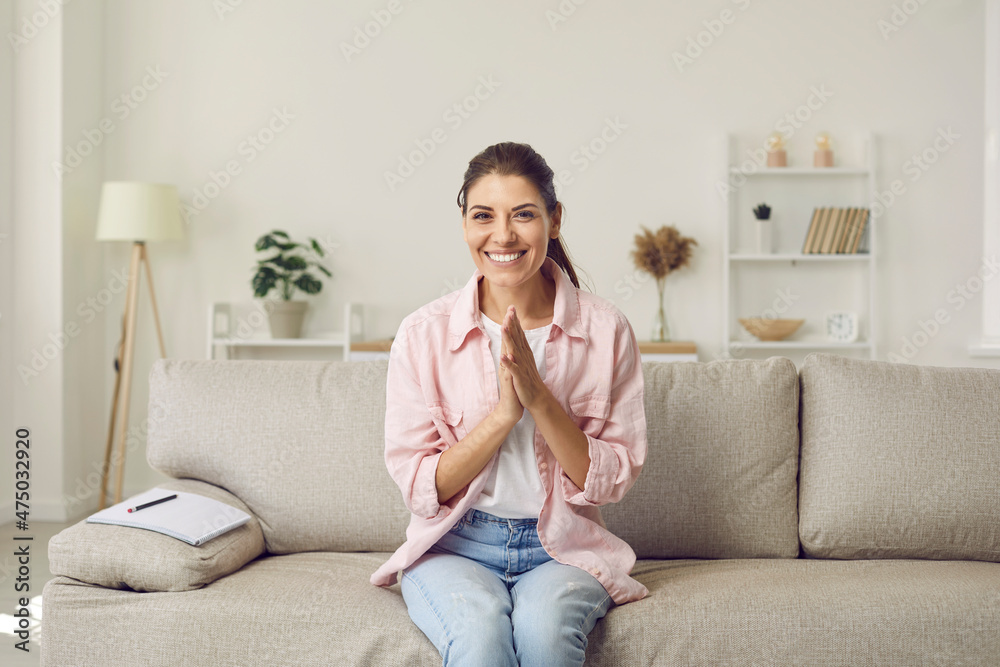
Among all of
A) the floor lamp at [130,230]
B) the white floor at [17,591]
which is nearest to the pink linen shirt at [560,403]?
the white floor at [17,591]

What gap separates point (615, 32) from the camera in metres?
3.98

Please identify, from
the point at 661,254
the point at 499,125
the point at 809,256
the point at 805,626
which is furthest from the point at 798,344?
the point at 805,626

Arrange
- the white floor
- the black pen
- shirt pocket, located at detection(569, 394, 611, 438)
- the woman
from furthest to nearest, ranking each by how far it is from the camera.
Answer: the white floor
the black pen
shirt pocket, located at detection(569, 394, 611, 438)
the woman

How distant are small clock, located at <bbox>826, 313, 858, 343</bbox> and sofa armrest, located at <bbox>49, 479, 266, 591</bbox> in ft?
10.3

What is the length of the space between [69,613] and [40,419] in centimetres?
260

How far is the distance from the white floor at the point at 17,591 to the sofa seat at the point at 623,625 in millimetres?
842

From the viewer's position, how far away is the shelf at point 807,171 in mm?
3787

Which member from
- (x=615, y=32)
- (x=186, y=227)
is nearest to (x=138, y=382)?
(x=186, y=227)

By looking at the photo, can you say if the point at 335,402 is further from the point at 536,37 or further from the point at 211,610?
the point at 536,37

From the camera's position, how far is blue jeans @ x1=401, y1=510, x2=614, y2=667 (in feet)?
4.13

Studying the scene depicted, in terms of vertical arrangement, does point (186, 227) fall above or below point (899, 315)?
above

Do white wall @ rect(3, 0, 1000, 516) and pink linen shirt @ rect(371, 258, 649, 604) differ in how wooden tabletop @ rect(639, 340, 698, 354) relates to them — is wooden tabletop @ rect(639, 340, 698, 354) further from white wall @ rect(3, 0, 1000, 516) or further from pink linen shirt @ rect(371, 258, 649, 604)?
pink linen shirt @ rect(371, 258, 649, 604)

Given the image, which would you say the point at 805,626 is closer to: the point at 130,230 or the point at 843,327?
the point at 843,327

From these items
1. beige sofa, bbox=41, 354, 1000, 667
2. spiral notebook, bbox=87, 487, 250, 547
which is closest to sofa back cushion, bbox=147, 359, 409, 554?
beige sofa, bbox=41, 354, 1000, 667
